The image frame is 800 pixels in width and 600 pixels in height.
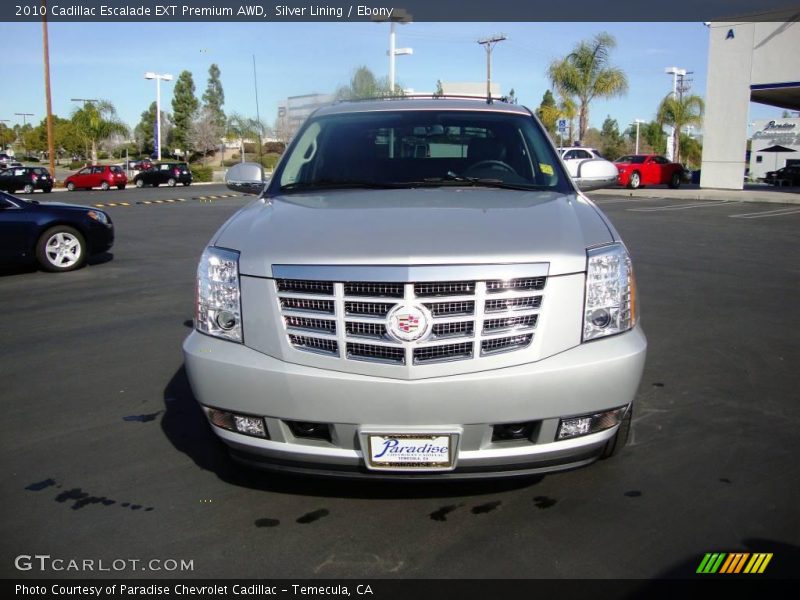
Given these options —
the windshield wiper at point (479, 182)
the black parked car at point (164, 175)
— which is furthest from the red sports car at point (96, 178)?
the windshield wiper at point (479, 182)

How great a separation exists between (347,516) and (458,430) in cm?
73

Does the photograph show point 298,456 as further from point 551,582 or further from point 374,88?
point 374,88

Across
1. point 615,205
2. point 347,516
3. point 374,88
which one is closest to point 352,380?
point 347,516

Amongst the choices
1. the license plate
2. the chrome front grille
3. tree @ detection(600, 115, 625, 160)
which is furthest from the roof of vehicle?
tree @ detection(600, 115, 625, 160)

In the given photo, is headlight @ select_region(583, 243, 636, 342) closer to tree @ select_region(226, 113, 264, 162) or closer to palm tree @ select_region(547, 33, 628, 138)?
palm tree @ select_region(547, 33, 628, 138)

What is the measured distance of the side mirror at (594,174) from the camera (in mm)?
4992

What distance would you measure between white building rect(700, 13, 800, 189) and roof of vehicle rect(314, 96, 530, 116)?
25522 mm

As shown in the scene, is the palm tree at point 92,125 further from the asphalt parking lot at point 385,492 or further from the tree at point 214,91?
the asphalt parking lot at point 385,492

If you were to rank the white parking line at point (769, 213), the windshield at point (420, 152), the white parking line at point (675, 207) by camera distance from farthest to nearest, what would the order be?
the white parking line at point (675, 207), the white parking line at point (769, 213), the windshield at point (420, 152)

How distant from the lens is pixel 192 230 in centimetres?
1647

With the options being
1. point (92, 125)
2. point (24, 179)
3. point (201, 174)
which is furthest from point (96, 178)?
point (92, 125)

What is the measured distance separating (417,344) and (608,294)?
0.89m

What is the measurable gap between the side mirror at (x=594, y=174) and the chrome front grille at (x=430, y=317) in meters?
2.20

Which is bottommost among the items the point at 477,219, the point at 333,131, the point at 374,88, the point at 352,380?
the point at 352,380
